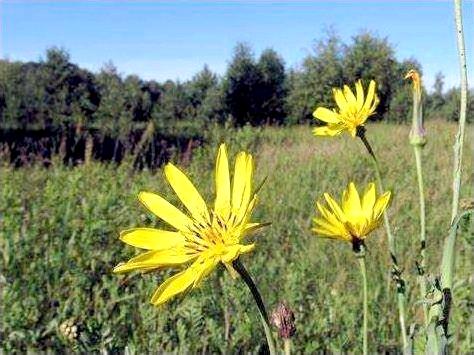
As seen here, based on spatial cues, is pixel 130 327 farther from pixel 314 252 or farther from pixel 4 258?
pixel 314 252

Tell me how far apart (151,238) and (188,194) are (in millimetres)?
115

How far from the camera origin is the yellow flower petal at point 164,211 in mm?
729

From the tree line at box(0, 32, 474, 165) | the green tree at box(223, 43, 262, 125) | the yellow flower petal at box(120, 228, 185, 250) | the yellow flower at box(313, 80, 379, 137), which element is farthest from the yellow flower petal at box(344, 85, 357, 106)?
the green tree at box(223, 43, 262, 125)

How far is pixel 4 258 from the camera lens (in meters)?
2.24

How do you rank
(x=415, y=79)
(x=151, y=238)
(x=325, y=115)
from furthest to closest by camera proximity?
(x=325, y=115) → (x=415, y=79) → (x=151, y=238)

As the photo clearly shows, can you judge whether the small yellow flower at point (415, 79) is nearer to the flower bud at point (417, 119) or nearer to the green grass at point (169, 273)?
the flower bud at point (417, 119)

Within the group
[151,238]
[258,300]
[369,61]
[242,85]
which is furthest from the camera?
[242,85]

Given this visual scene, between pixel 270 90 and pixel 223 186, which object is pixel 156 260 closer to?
pixel 223 186

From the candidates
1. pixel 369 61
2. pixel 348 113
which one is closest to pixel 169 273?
pixel 348 113

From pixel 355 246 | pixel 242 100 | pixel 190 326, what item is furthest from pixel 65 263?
pixel 242 100

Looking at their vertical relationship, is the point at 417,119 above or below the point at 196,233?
above

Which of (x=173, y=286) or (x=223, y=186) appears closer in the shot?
(x=173, y=286)

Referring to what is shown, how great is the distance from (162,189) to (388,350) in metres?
2.49

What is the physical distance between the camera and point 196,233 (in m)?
0.72
